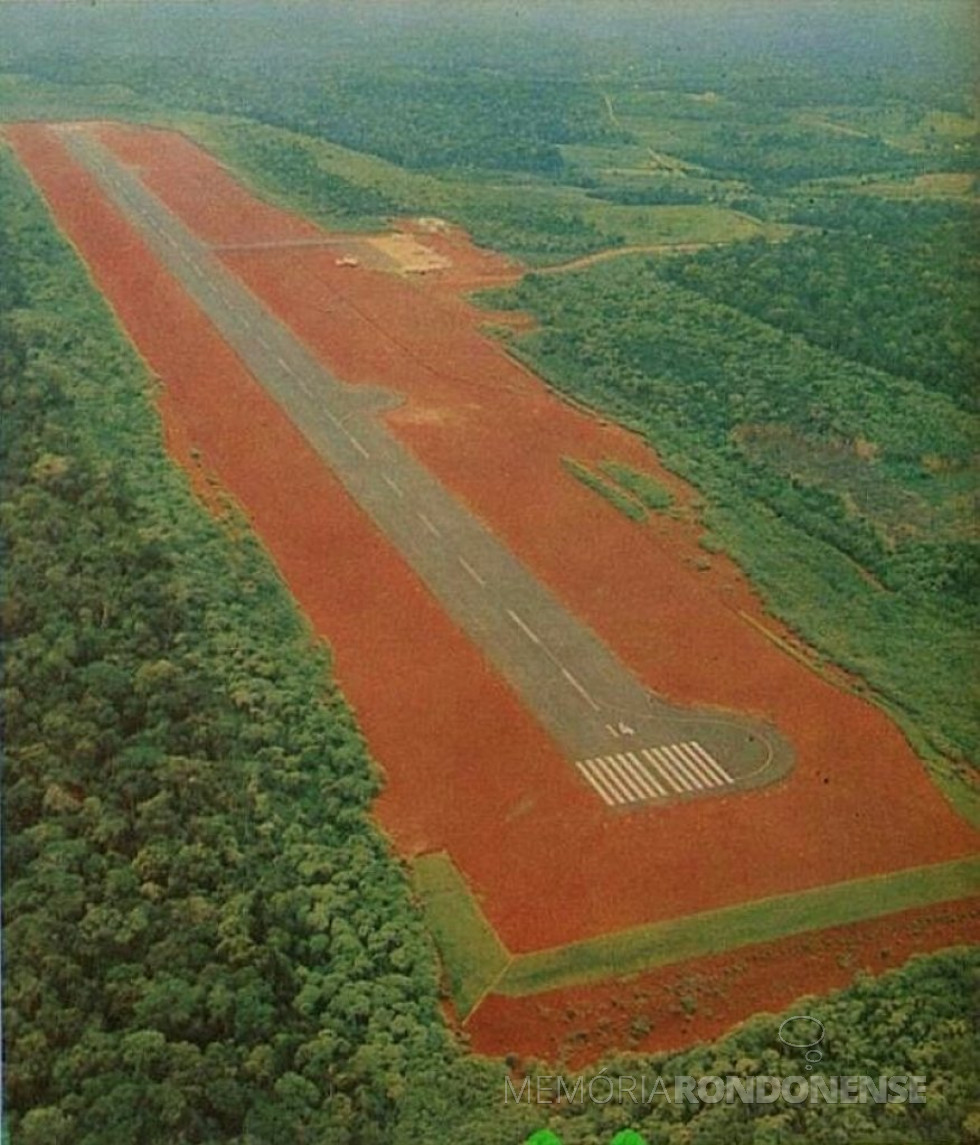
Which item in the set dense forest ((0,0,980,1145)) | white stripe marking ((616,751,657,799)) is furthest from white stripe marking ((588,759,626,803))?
dense forest ((0,0,980,1145))

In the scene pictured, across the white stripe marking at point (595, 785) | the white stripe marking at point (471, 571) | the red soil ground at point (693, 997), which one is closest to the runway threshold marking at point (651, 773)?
the white stripe marking at point (595, 785)

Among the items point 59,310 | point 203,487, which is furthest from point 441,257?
point 203,487

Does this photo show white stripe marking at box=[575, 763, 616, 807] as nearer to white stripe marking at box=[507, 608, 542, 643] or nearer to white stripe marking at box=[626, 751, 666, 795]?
white stripe marking at box=[626, 751, 666, 795]

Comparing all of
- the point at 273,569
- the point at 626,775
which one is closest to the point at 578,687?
the point at 626,775

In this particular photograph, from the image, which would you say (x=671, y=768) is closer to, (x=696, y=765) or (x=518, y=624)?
(x=696, y=765)

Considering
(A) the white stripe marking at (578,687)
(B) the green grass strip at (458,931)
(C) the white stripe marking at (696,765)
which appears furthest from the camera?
(A) the white stripe marking at (578,687)

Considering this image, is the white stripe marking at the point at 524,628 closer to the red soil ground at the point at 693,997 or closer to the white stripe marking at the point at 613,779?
the white stripe marking at the point at 613,779

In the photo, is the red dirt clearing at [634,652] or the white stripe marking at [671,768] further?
the white stripe marking at [671,768]

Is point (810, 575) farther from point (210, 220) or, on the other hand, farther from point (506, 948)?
point (210, 220)
